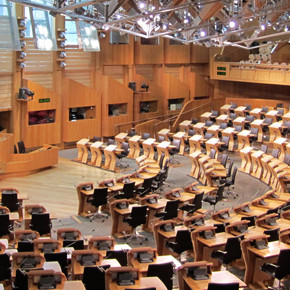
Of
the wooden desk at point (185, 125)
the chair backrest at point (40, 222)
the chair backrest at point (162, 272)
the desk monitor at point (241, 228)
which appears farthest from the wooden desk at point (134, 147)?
the chair backrest at point (162, 272)

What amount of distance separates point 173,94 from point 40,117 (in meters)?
7.78

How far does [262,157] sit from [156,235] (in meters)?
8.37

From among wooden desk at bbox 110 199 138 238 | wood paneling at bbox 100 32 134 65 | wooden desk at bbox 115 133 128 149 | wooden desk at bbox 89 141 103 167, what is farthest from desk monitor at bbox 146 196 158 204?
wood paneling at bbox 100 32 134 65

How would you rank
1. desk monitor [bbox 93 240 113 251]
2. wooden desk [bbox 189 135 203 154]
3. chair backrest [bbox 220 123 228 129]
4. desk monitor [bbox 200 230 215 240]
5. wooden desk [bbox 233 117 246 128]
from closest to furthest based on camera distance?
desk monitor [bbox 93 240 113 251], desk monitor [bbox 200 230 215 240], wooden desk [bbox 189 135 203 154], chair backrest [bbox 220 123 228 129], wooden desk [bbox 233 117 246 128]

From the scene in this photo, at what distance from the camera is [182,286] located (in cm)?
907

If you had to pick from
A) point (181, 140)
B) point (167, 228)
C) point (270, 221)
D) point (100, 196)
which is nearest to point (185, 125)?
point (181, 140)

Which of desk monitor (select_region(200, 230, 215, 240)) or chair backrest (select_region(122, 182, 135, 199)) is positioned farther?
chair backrest (select_region(122, 182, 135, 199))

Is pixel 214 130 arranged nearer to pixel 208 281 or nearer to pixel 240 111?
pixel 240 111

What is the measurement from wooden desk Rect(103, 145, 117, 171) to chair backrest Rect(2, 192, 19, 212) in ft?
22.7

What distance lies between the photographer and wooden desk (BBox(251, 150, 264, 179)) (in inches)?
758

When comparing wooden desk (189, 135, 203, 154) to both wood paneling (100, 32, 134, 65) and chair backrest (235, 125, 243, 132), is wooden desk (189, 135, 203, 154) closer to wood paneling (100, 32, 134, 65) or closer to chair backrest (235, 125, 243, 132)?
chair backrest (235, 125, 243, 132)

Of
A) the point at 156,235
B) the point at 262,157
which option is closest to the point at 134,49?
the point at 262,157

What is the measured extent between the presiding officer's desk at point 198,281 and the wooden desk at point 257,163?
1061 cm

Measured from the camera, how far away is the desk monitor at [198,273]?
29.4 ft
